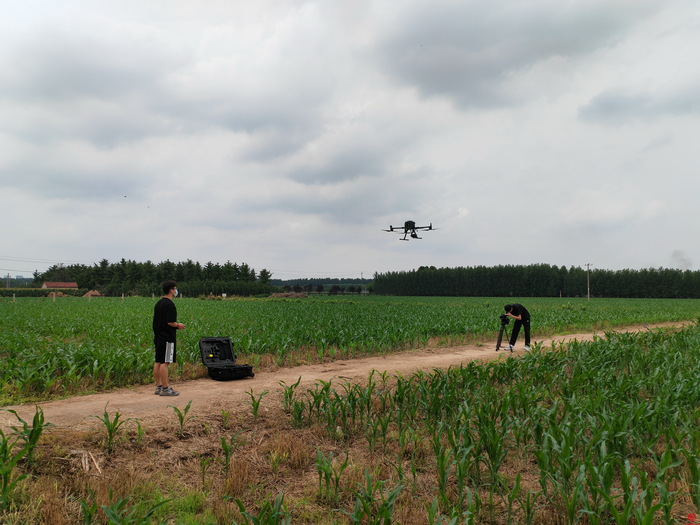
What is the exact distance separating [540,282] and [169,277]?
327 feet


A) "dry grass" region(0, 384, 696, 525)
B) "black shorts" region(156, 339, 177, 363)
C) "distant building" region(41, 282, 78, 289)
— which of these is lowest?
"distant building" region(41, 282, 78, 289)

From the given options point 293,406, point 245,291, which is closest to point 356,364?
point 293,406

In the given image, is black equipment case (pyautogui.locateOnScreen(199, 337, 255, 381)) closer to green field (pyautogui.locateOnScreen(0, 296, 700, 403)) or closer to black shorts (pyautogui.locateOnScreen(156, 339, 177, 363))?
green field (pyautogui.locateOnScreen(0, 296, 700, 403))

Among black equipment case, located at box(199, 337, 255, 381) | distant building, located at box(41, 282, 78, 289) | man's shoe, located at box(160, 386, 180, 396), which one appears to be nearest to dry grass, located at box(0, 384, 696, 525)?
man's shoe, located at box(160, 386, 180, 396)

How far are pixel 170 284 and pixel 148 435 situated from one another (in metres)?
2.96

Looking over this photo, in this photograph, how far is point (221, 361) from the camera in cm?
903

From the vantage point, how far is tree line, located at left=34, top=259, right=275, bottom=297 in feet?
280

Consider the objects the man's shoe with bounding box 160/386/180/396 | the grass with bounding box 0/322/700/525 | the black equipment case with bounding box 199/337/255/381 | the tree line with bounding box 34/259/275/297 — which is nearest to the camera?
the grass with bounding box 0/322/700/525

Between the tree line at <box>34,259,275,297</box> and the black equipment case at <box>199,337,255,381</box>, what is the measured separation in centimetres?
7869

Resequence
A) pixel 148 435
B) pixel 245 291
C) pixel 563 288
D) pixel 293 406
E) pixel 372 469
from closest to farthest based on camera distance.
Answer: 1. pixel 372 469
2. pixel 148 435
3. pixel 293 406
4. pixel 245 291
5. pixel 563 288

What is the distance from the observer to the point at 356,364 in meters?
11.0

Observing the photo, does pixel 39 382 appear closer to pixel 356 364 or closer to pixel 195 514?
pixel 195 514

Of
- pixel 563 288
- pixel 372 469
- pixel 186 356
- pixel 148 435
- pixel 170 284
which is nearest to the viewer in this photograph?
pixel 372 469

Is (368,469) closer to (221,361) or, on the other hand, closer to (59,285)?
(221,361)
